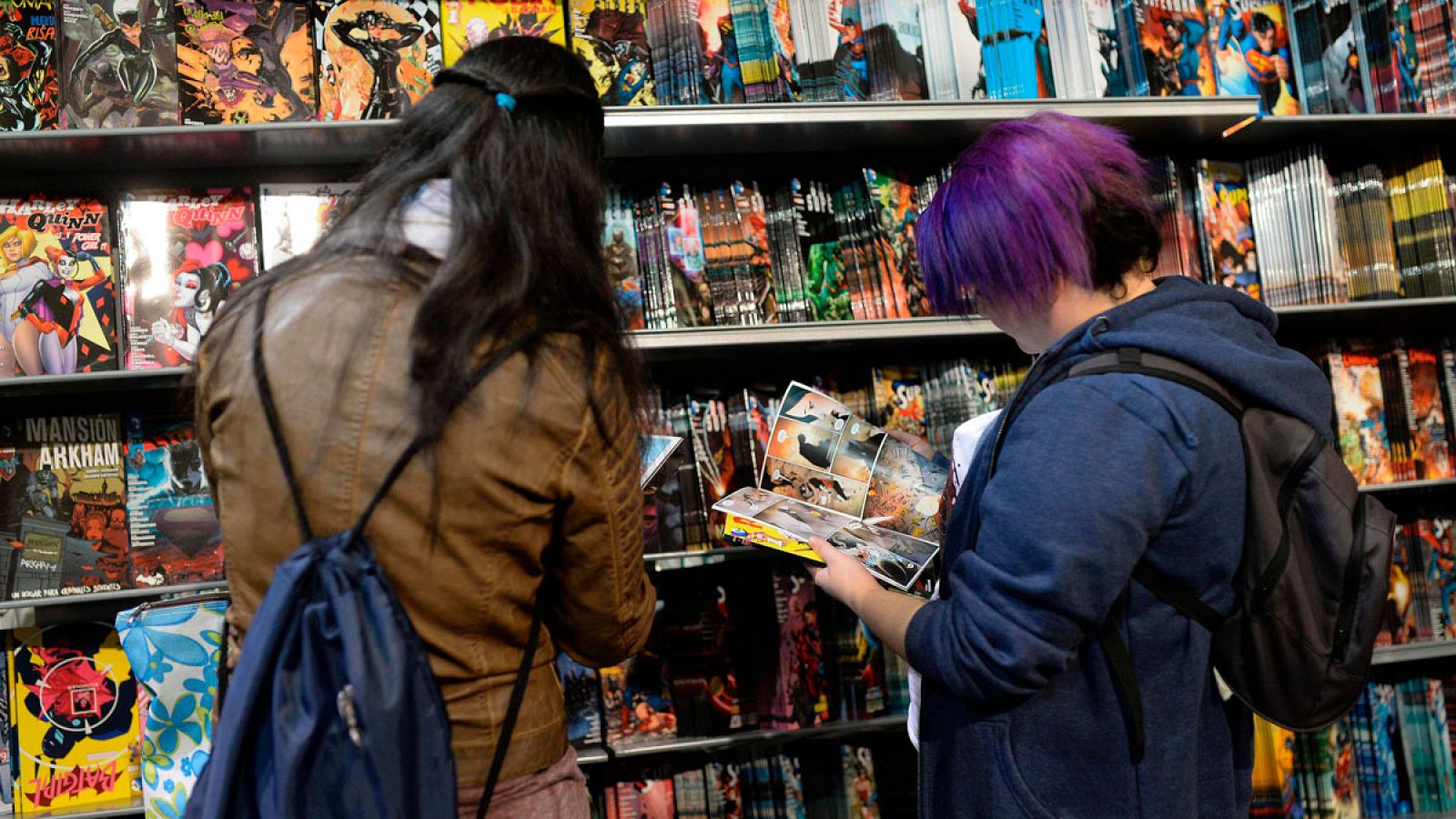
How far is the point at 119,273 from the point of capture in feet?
6.90

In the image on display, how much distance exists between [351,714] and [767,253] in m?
1.54

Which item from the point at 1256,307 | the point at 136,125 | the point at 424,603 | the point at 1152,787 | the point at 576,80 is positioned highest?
the point at 136,125

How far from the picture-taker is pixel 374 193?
42.8 inches

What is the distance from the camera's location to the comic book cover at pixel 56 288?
2055 millimetres

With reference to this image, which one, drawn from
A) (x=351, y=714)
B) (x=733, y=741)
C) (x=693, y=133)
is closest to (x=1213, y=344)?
(x=351, y=714)

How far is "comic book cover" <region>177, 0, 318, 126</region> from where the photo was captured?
7.00 feet

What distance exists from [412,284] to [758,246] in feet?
4.33

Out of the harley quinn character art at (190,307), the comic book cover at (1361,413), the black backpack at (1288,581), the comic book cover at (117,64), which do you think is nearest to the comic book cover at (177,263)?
the harley quinn character art at (190,307)

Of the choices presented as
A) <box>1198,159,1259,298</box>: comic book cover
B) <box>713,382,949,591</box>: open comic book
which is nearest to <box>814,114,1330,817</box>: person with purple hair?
<box>713,382,949,591</box>: open comic book

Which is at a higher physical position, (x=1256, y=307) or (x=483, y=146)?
(x=483, y=146)

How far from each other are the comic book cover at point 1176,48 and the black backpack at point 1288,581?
1364 millimetres

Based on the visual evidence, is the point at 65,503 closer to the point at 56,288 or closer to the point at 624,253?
the point at 56,288

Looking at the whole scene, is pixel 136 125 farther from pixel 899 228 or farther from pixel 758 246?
pixel 899 228

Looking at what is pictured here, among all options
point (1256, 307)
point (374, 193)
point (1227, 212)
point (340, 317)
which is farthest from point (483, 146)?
point (1227, 212)
